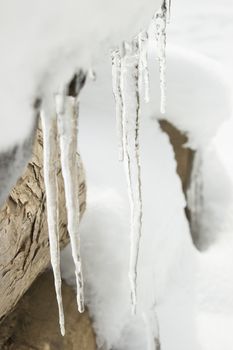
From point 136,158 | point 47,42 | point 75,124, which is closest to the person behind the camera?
point 47,42

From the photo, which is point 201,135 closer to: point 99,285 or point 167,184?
point 167,184

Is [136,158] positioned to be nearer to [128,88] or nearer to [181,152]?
[128,88]

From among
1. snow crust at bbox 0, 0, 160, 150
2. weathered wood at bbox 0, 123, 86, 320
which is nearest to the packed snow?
snow crust at bbox 0, 0, 160, 150

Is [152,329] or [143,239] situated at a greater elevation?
[143,239]

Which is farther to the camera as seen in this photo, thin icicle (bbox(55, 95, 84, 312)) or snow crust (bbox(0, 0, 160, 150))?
thin icicle (bbox(55, 95, 84, 312))

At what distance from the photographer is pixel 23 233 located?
131cm

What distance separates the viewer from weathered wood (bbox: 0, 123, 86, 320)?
124 centimetres

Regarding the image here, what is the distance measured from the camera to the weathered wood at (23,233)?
1.24 meters

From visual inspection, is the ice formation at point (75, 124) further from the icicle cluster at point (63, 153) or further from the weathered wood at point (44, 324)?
the weathered wood at point (44, 324)

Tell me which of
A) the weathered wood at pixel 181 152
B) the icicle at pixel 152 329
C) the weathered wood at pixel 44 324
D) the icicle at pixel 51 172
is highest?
the icicle at pixel 51 172

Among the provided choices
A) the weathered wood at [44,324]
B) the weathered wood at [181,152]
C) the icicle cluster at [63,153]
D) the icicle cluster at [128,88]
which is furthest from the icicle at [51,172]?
the weathered wood at [181,152]

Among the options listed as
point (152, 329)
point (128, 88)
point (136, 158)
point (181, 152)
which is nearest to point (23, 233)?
point (136, 158)

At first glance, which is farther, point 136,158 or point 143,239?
point 143,239

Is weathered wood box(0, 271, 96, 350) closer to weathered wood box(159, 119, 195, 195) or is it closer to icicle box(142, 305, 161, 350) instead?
icicle box(142, 305, 161, 350)
